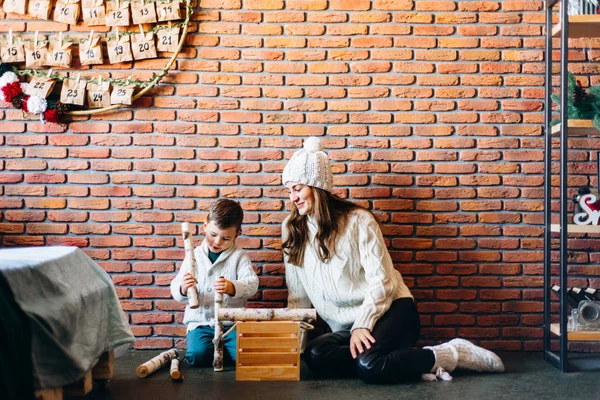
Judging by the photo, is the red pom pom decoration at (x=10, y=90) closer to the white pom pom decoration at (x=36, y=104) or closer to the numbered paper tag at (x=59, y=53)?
the white pom pom decoration at (x=36, y=104)

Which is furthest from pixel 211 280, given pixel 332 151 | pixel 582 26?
pixel 582 26

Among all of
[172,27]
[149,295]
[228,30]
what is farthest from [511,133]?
[149,295]

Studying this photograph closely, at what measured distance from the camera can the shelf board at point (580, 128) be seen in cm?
296

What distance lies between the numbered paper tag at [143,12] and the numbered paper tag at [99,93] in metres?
0.40

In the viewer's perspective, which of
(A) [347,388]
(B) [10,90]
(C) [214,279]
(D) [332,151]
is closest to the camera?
(A) [347,388]

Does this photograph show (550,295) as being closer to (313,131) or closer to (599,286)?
(599,286)

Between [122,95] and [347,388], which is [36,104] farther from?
[347,388]

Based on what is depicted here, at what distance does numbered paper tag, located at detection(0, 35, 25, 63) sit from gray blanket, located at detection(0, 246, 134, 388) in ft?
4.66

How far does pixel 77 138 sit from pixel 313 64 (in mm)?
1415

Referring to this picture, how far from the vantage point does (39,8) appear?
10.6 feet

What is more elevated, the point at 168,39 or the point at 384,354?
the point at 168,39

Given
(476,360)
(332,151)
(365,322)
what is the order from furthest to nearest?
(332,151), (476,360), (365,322)

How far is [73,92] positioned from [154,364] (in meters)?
1.57

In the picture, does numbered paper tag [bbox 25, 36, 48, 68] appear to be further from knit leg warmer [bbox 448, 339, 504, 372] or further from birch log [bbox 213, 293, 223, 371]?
knit leg warmer [bbox 448, 339, 504, 372]
